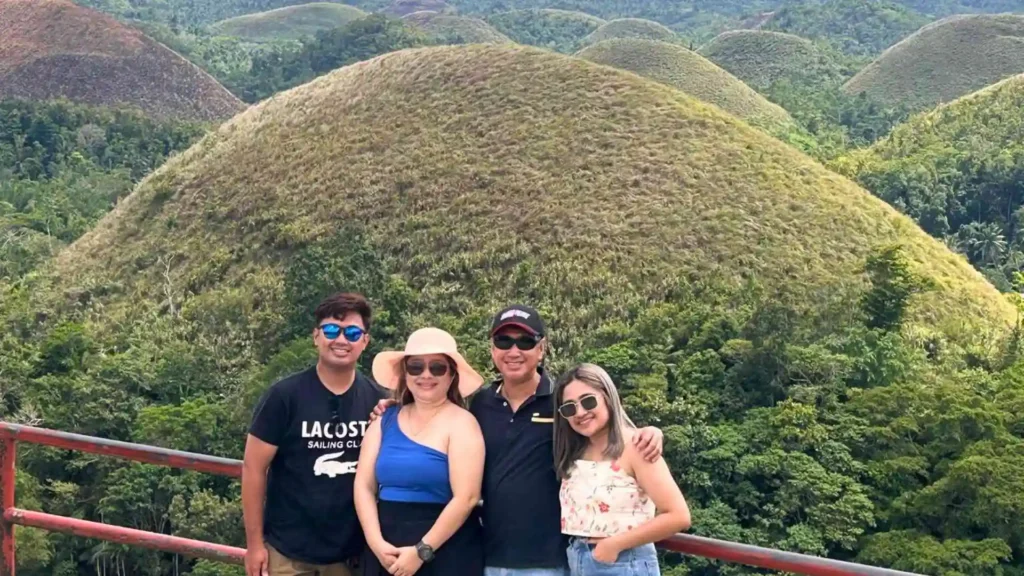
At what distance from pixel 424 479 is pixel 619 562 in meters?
0.77

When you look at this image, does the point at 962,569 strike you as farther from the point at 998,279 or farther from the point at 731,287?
the point at 998,279

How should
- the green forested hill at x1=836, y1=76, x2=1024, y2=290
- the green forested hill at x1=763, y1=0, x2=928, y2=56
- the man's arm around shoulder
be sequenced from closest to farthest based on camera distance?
the man's arm around shoulder < the green forested hill at x1=836, y1=76, x2=1024, y2=290 < the green forested hill at x1=763, y1=0, x2=928, y2=56

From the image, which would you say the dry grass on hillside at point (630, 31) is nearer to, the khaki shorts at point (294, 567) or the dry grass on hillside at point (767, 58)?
the dry grass on hillside at point (767, 58)

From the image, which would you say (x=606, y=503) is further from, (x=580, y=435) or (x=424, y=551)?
(x=424, y=551)

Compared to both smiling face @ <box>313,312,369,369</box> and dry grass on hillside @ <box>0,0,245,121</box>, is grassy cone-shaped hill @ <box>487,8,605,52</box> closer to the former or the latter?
dry grass on hillside @ <box>0,0,245,121</box>

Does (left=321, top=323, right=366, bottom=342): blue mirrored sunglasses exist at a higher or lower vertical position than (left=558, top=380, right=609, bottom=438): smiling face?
higher

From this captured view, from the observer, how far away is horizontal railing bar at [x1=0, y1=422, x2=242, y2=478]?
434cm

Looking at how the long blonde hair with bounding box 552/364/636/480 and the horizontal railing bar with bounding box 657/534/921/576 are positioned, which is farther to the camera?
the long blonde hair with bounding box 552/364/636/480

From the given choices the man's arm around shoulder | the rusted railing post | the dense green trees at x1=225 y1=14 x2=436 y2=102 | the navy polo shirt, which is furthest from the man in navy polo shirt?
the dense green trees at x1=225 y1=14 x2=436 y2=102

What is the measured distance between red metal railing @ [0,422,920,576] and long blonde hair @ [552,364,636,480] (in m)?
0.40

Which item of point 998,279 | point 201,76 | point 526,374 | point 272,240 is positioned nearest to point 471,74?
point 272,240

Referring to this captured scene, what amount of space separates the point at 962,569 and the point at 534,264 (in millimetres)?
14529

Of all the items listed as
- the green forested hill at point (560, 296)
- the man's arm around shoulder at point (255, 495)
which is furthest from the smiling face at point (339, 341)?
the green forested hill at point (560, 296)

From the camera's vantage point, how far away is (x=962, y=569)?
60.9 feet
